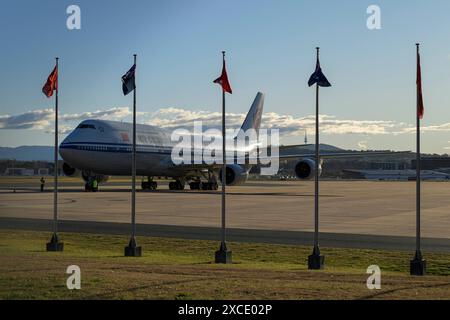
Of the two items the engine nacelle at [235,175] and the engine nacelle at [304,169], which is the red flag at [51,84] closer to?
the engine nacelle at [235,175]

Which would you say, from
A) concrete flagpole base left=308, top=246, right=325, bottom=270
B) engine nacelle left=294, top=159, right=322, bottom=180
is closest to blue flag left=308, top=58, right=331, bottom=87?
concrete flagpole base left=308, top=246, right=325, bottom=270

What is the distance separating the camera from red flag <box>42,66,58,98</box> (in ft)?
76.8

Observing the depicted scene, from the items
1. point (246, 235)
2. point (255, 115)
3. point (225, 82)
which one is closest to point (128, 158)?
point (255, 115)

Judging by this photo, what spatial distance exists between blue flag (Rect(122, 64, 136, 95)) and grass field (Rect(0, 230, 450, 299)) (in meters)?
5.26

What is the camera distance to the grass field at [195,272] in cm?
1274

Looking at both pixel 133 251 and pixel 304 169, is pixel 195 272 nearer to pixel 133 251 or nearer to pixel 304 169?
pixel 133 251

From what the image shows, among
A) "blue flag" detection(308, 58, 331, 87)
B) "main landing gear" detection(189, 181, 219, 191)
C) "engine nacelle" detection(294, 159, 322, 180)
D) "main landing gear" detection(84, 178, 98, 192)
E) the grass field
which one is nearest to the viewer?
the grass field

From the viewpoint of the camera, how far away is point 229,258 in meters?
19.9

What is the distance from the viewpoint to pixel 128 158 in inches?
2291

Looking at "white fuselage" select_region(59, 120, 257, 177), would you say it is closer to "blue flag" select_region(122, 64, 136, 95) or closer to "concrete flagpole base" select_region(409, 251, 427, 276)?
"blue flag" select_region(122, 64, 136, 95)

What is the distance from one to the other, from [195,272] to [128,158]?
140 ft

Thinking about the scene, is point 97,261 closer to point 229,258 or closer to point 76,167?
point 229,258

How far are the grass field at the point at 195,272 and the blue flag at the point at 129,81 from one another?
5259 mm
